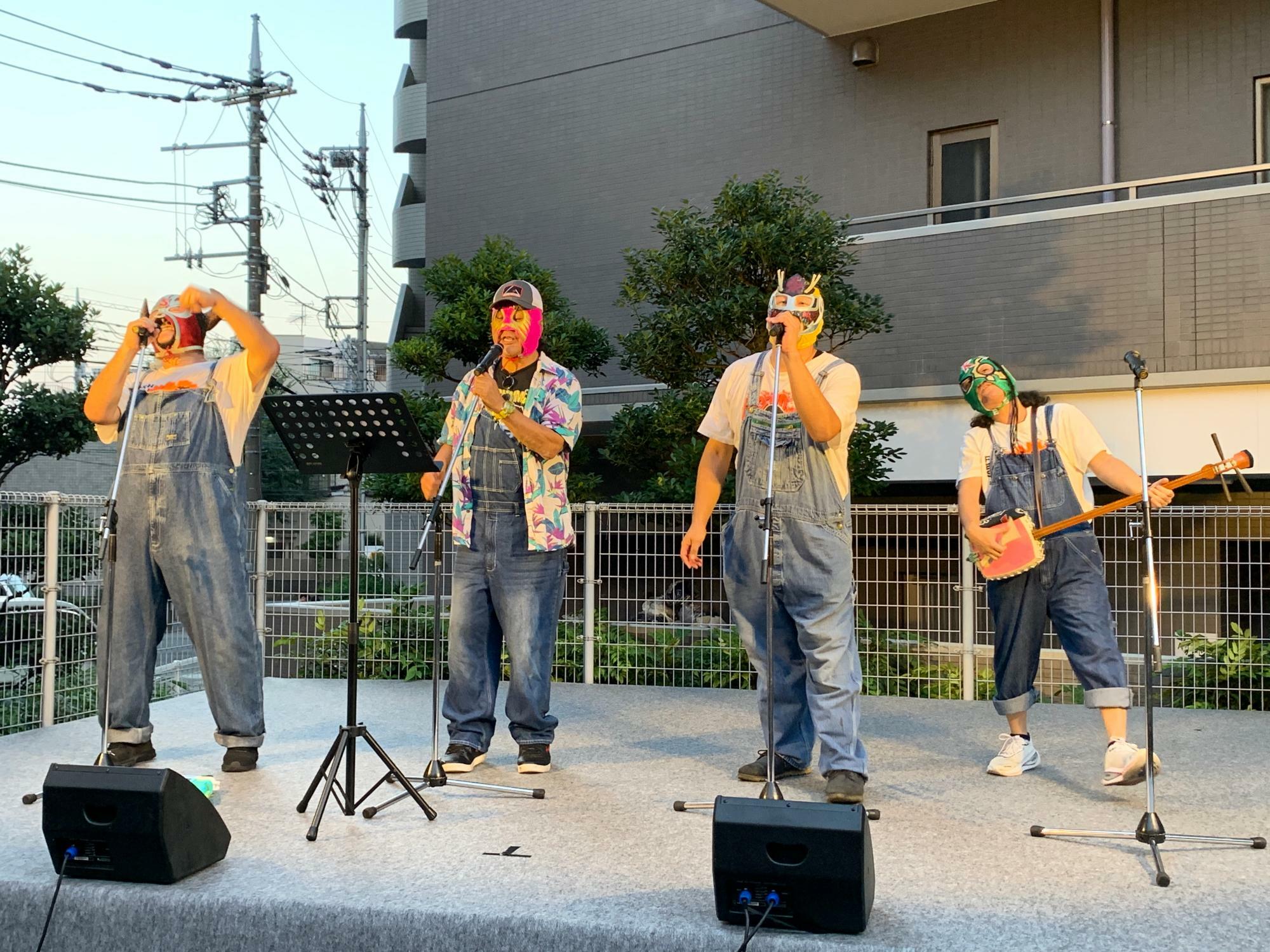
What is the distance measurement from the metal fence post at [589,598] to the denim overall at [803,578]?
3131 millimetres

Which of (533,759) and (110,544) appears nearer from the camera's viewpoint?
(110,544)

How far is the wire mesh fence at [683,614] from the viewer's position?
22.3ft

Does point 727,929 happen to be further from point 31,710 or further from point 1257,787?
point 31,710

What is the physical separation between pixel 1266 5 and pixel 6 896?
10.3 metres

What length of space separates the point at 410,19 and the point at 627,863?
15272mm

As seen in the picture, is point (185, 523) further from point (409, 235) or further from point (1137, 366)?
point (409, 235)

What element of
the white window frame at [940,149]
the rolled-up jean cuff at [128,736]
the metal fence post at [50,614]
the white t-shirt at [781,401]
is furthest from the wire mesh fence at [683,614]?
the white window frame at [940,149]

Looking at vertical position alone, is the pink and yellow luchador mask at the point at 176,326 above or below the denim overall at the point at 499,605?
above

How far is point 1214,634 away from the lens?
7703 mm

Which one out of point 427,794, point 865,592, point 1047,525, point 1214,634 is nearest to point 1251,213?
point 1214,634

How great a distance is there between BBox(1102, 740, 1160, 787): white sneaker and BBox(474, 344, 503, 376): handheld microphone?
104 inches

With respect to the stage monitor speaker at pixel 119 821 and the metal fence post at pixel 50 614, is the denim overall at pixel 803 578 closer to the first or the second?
the stage monitor speaker at pixel 119 821

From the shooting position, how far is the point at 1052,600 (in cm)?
447

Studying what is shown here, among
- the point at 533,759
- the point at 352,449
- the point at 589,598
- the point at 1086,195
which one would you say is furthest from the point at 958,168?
the point at 352,449
